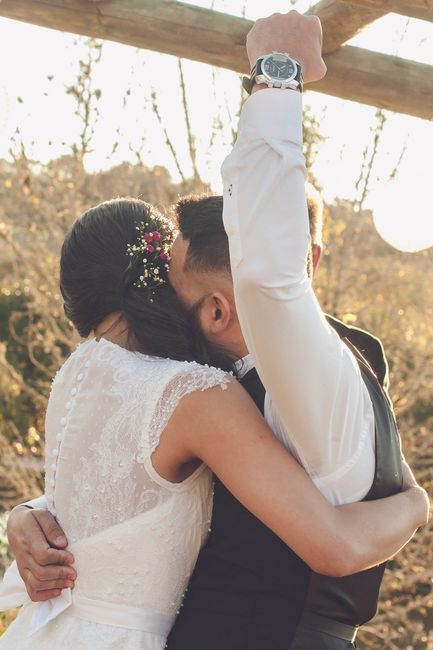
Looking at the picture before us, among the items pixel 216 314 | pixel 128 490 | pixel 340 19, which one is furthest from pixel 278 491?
pixel 340 19

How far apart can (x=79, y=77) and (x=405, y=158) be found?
1869 millimetres

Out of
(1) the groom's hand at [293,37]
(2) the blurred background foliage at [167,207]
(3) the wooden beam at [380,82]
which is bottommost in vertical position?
(2) the blurred background foliage at [167,207]

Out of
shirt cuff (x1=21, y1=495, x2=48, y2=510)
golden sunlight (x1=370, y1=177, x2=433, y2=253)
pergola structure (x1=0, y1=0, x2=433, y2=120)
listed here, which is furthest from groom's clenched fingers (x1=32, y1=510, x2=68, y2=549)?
golden sunlight (x1=370, y1=177, x2=433, y2=253)

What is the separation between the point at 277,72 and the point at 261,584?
0.99m

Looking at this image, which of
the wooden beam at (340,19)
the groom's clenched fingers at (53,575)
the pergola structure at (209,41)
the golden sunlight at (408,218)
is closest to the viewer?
the groom's clenched fingers at (53,575)

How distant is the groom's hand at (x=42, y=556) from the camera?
2.10 metres

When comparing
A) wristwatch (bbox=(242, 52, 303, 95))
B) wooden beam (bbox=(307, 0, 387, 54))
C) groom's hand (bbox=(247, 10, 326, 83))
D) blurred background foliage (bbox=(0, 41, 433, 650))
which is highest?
wooden beam (bbox=(307, 0, 387, 54))

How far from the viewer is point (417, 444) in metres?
6.50

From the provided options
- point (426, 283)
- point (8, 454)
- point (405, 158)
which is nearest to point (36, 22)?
point (405, 158)

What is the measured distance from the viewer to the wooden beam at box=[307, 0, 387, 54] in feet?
8.73

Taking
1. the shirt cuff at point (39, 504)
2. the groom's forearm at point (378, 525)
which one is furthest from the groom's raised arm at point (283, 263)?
the shirt cuff at point (39, 504)

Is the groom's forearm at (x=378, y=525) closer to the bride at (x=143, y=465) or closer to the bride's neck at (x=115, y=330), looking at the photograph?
the bride at (x=143, y=465)

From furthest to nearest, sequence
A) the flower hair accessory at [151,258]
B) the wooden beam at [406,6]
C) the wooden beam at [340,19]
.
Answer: the wooden beam at [340,19] → the wooden beam at [406,6] → the flower hair accessory at [151,258]

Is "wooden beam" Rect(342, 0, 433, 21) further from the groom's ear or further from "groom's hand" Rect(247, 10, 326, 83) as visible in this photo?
the groom's ear
